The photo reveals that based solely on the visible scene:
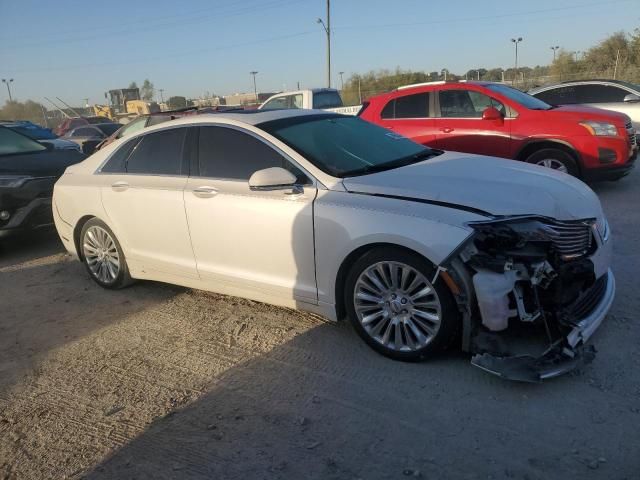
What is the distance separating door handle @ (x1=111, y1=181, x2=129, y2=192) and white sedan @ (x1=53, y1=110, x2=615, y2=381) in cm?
1

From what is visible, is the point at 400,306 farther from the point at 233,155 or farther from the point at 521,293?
the point at 233,155

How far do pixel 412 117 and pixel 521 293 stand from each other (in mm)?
6009

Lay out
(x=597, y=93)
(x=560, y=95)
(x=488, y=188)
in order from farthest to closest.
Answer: (x=560, y=95), (x=597, y=93), (x=488, y=188)

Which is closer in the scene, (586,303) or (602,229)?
(586,303)

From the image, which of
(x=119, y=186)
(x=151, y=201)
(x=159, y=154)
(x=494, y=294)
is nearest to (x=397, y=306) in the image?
(x=494, y=294)

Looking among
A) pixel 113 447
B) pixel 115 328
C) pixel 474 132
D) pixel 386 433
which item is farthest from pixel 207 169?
pixel 474 132

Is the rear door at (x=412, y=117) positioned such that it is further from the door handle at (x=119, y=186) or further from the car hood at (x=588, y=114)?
the door handle at (x=119, y=186)

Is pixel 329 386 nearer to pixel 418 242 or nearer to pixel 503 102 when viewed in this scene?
pixel 418 242

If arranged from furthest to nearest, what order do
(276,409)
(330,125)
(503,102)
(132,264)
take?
(503,102) → (132,264) → (330,125) → (276,409)

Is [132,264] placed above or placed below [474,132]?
below

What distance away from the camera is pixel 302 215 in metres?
3.75

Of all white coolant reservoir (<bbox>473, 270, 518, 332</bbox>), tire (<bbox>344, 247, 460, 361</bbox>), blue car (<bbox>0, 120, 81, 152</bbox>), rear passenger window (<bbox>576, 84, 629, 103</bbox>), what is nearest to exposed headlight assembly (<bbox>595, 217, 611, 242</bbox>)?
white coolant reservoir (<bbox>473, 270, 518, 332</bbox>)

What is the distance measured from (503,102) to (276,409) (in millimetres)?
6395

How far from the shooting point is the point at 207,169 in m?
4.42
